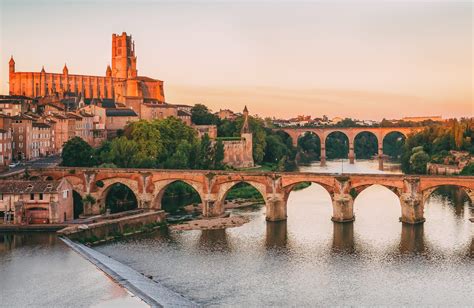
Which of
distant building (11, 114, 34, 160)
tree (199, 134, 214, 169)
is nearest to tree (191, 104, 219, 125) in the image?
tree (199, 134, 214, 169)

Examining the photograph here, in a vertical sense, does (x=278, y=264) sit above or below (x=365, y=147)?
below

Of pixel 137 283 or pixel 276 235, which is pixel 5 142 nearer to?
pixel 276 235

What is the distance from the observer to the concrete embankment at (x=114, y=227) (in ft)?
118

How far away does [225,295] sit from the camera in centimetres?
2689

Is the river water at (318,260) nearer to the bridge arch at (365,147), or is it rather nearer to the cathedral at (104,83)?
the cathedral at (104,83)

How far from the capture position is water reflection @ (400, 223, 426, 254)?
33938mm

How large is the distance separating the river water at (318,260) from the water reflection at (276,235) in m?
0.06

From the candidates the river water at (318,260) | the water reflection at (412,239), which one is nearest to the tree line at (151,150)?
the river water at (318,260)

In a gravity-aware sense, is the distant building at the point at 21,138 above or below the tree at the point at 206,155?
above

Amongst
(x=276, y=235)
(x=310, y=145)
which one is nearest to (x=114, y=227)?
(x=276, y=235)

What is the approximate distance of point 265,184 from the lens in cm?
4222

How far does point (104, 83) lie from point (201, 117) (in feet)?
60.7

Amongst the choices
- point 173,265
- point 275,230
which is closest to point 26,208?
point 173,265

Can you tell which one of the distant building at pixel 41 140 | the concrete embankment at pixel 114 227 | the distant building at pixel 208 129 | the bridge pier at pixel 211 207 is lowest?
the concrete embankment at pixel 114 227
